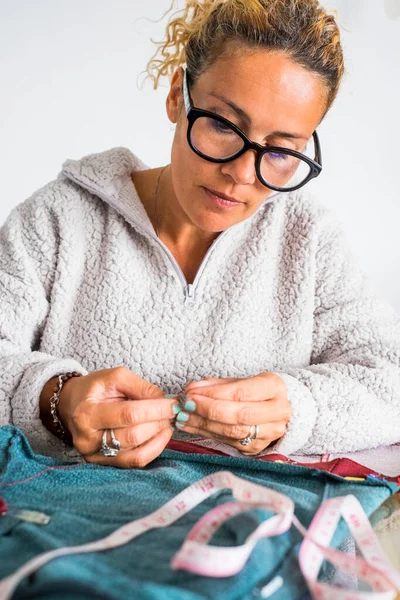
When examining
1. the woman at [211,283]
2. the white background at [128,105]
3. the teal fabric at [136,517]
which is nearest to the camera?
the teal fabric at [136,517]

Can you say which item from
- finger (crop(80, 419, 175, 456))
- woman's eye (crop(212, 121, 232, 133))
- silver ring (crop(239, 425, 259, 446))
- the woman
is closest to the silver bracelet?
the woman

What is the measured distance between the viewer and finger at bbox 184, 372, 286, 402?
3.82 feet

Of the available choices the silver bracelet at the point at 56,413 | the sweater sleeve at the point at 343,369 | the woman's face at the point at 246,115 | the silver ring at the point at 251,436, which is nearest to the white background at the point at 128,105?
the sweater sleeve at the point at 343,369

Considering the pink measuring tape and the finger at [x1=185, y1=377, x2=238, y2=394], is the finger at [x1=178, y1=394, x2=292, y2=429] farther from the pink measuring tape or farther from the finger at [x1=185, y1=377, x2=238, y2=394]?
the pink measuring tape

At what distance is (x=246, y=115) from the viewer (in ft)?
4.08

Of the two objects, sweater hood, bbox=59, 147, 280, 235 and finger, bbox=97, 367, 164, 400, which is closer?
finger, bbox=97, 367, 164, 400

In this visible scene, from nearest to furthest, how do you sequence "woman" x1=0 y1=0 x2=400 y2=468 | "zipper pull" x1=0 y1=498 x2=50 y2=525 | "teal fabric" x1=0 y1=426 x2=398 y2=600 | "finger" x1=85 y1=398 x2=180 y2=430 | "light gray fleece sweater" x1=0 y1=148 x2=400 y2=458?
"teal fabric" x1=0 y1=426 x2=398 y2=600 < "zipper pull" x1=0 y1=498 x2=50 y2=525 < "finger" x1=85 y1=398 x2=180 y2=430 < "woman" x1=0 y1=0 x2=400 y2=468 < "light gray fleece sweater" x1=0 y1=148 x2=400 y2=458

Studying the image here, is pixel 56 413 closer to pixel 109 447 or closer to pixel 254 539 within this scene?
pixel 109 447

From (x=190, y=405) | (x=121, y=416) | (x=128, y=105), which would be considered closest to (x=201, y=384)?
(x=190, y=405)

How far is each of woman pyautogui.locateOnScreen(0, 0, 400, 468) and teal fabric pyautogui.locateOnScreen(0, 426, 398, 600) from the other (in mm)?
80

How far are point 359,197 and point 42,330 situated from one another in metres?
1.52

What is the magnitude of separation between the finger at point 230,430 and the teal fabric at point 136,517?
0.16 feet

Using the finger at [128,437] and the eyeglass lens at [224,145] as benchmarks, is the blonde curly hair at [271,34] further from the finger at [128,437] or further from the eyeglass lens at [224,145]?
the finger at [128,437]

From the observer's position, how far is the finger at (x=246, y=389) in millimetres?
1164
